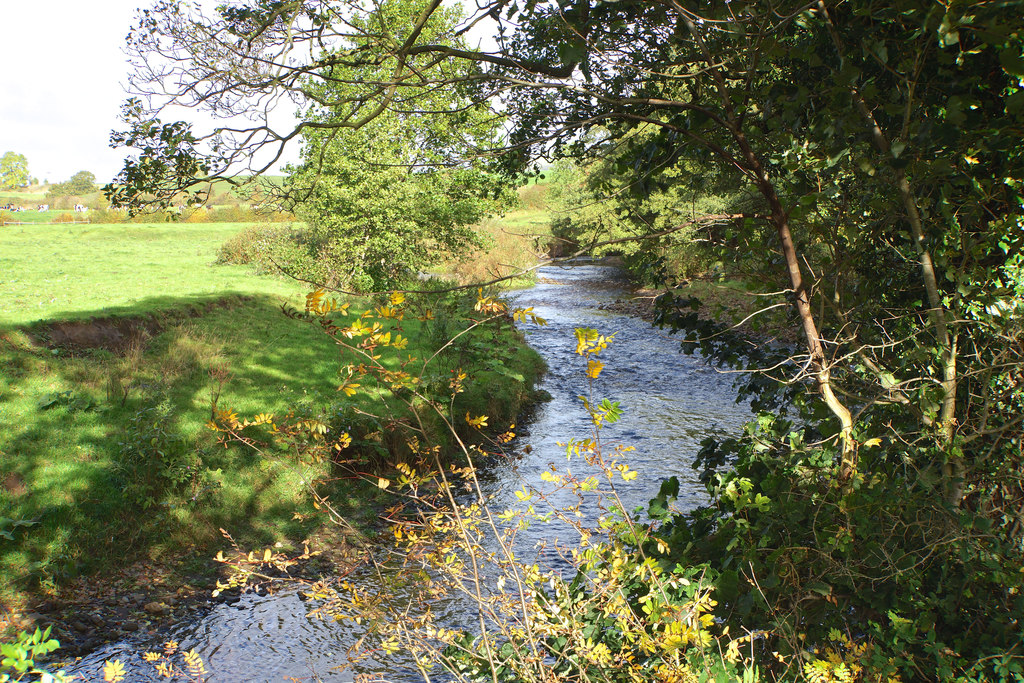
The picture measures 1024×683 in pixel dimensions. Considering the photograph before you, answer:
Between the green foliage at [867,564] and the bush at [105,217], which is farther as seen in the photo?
the bush at [105,217]

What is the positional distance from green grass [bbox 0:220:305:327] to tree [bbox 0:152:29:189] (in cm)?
5486

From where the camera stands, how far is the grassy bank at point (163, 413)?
278 inches

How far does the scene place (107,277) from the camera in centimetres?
1730

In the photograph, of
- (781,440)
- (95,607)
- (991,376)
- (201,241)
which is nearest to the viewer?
(991,376)

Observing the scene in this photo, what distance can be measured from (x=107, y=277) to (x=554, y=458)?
537 inches

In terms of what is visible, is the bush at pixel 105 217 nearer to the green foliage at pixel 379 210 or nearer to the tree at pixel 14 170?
the green foliage at pixel 379 210

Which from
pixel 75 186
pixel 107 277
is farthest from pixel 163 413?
pixel 75 186

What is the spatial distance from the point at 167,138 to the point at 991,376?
5.30 metres

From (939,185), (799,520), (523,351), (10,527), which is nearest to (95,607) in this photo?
(10,527)

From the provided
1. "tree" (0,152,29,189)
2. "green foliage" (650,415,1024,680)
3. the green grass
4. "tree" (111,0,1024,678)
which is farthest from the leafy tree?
"green foliage" (650,415,1024,680)

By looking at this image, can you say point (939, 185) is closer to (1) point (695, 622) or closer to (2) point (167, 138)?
(1) point (695, 622)

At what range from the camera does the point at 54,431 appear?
815 centimetres

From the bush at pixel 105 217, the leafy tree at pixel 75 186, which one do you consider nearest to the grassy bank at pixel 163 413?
the bush at pixel 105 217

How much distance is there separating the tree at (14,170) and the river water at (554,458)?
78.6 m
